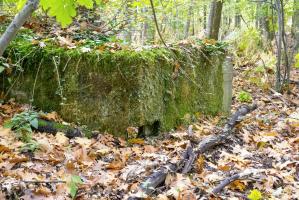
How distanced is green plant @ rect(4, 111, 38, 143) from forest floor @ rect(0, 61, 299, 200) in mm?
84

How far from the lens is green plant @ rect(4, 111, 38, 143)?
412cm

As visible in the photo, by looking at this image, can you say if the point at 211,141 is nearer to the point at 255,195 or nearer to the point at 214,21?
the point at 255,195

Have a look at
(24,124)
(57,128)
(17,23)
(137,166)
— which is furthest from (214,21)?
(17,23)

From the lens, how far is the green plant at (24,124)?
13.5 ft

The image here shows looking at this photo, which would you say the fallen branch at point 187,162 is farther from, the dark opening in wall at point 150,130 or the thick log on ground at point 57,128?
the thick log on ground at point 57,128

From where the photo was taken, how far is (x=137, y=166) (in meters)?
3.83

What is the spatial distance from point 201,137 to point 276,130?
1458 millimetres

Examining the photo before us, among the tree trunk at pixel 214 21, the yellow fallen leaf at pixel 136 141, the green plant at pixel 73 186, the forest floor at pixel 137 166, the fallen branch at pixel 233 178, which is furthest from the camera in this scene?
the tree trunk at pixel 214 21

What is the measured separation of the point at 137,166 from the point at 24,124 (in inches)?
57.2

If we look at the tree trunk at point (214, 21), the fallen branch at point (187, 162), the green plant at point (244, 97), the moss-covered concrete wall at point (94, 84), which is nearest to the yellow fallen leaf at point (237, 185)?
the fallen branch at point (187, 162)

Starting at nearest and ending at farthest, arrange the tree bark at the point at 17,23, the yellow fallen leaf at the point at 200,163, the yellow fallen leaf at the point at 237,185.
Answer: the tree bark at the point at 17,23 < the yellow fallen leaf at the point at 237,185 < the yellow fallen leaf at the point at 200,163

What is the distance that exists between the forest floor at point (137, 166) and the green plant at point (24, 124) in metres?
0.08

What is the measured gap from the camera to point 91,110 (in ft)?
16.5

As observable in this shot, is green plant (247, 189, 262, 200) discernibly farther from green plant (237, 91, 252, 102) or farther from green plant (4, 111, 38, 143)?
green plant (237, 91, 252, 102)
